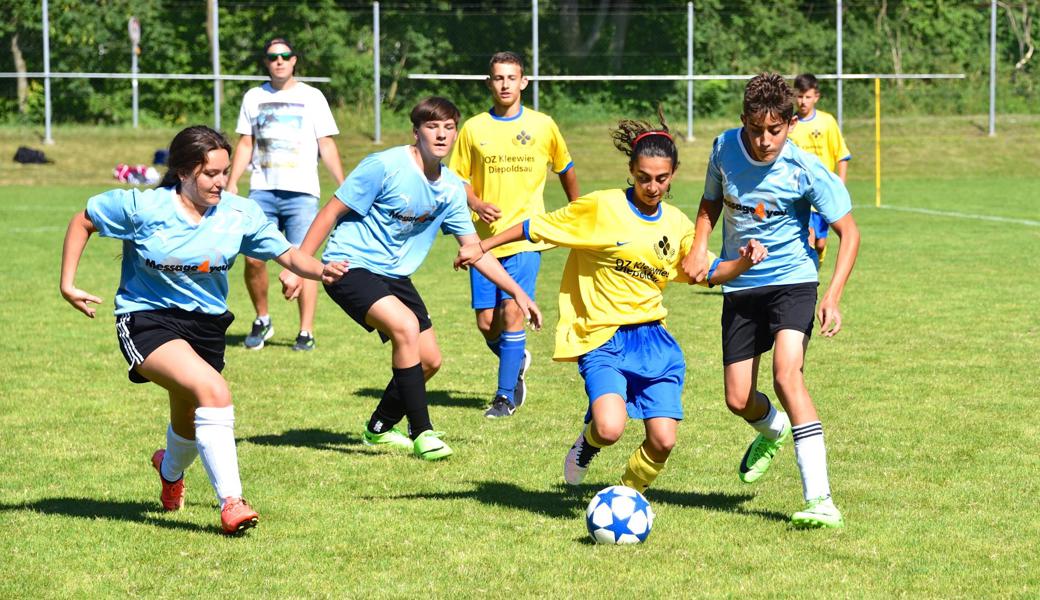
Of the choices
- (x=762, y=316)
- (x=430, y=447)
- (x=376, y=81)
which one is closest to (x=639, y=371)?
(x=762, y=316)

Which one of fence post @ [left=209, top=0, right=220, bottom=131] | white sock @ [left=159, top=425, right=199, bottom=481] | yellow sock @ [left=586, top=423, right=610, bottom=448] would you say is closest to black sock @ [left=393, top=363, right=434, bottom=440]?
yellow sock @ [left=586, top=423, right=610, bottom=448]

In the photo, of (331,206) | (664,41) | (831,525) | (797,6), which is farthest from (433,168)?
(797,6)

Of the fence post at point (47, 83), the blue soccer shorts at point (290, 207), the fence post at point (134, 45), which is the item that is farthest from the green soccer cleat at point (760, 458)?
the fence post at point (134, 45)

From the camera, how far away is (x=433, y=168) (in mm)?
7273

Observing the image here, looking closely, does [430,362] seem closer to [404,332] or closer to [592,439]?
[404,332]

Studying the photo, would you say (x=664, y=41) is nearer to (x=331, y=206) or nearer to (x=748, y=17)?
(x=748, y=17)

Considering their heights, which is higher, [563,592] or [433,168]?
[433,168]

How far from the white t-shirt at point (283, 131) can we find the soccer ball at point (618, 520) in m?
5.95

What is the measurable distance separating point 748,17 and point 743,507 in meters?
30.9

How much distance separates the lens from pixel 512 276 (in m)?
8.97

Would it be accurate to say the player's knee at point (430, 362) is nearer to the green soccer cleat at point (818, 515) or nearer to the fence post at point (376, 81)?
the green soccer cleat at point (818, 515)

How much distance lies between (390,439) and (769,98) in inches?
116

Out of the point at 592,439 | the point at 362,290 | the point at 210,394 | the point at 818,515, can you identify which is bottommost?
the point at 818,515

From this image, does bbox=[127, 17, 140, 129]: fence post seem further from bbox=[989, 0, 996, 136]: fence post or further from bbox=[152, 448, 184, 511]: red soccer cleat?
bbox=[152, 448, 184, 511]: red soccer cleat
